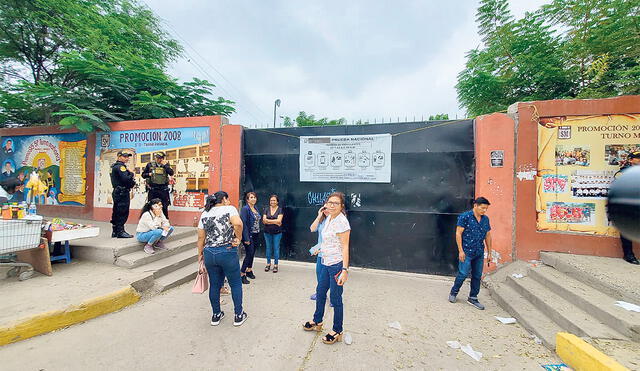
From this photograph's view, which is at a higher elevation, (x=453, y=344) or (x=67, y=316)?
(x=67, y=316)

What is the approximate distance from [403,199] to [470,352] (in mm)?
2908

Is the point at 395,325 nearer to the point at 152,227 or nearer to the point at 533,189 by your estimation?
the point at 533,189

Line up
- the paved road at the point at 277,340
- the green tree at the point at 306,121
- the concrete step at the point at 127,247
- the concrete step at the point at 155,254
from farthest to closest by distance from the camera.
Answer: the green tree at the point at 306,121
the concrete step at the point at 127,247
the concrete step at the point at 155,254
the paved road at the point at 277,340

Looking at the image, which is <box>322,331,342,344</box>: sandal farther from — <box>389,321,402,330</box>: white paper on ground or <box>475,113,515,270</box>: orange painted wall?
<box>475,113,515,270</box>: orange painted wall

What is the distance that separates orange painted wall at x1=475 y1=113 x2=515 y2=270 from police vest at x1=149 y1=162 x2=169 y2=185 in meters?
6.44

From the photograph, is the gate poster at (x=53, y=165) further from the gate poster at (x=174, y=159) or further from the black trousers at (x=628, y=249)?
the black trousers at (x=628, y=249)

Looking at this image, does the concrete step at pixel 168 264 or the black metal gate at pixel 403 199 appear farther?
the black metal gate at pixel 403 199

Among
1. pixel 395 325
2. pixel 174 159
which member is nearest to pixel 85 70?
pixel 174 159

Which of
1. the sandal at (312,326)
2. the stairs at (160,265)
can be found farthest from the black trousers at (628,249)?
the stairs at (160,265)

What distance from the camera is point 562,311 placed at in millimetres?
3137

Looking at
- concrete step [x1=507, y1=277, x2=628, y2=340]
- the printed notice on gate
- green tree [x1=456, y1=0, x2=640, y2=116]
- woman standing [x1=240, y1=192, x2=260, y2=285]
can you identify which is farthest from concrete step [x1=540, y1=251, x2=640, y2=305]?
green tree [x1=456, y1=0, x2=640, y2=116]

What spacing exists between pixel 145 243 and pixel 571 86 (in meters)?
12.8

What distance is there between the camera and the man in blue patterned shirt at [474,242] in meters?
3.71

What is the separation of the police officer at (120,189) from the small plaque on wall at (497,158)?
674 cm
